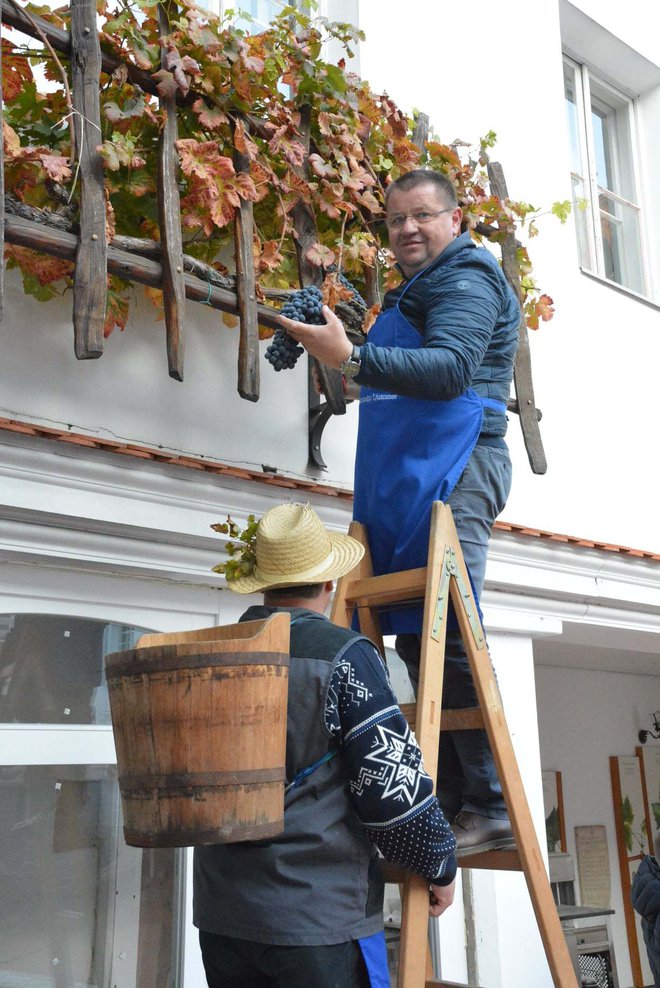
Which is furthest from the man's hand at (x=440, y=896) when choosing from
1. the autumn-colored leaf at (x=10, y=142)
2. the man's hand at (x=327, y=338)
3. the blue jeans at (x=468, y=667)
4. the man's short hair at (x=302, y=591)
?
the autumn-colored leaf at (x=10, y=142)

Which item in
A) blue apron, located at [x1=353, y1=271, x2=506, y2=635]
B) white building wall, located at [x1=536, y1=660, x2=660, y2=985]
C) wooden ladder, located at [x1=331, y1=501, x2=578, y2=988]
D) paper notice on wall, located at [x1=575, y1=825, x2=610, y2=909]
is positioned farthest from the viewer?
white building wall, located at [x1=536, y1=660, x2=660, y2=985]

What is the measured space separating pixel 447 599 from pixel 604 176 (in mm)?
4647

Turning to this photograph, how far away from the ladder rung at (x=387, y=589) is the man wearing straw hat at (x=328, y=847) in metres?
0.39

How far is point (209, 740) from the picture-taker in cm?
194

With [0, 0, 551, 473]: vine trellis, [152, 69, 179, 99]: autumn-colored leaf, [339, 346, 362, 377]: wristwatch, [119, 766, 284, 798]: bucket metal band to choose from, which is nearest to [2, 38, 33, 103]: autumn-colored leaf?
[0, 0, 551, 473]: vine trellis

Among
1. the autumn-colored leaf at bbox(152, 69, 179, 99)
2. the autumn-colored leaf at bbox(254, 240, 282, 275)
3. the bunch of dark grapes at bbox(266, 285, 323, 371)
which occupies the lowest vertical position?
the bunch of dark grapes at bbox(266, 285, 323, 371)

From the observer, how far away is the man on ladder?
2.59 meters

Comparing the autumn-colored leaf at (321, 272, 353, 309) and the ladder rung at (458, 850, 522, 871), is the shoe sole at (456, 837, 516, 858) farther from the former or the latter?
the autumn-colored leaf at (321, 272, 353, 309)

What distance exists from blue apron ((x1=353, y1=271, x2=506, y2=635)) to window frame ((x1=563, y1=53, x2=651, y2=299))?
3303 mm

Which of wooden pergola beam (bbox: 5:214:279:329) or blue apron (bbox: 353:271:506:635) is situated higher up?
wooden pergola beam (bbox: 5:214:279:329)

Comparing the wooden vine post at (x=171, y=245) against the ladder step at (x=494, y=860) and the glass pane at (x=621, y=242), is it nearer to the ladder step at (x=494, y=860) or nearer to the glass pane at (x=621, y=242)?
the ladder step at (x=494, y=860)

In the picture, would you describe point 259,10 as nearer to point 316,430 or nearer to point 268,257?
point 268,257

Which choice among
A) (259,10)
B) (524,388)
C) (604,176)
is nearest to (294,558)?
(524,388)

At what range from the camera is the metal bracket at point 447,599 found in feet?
8.20
